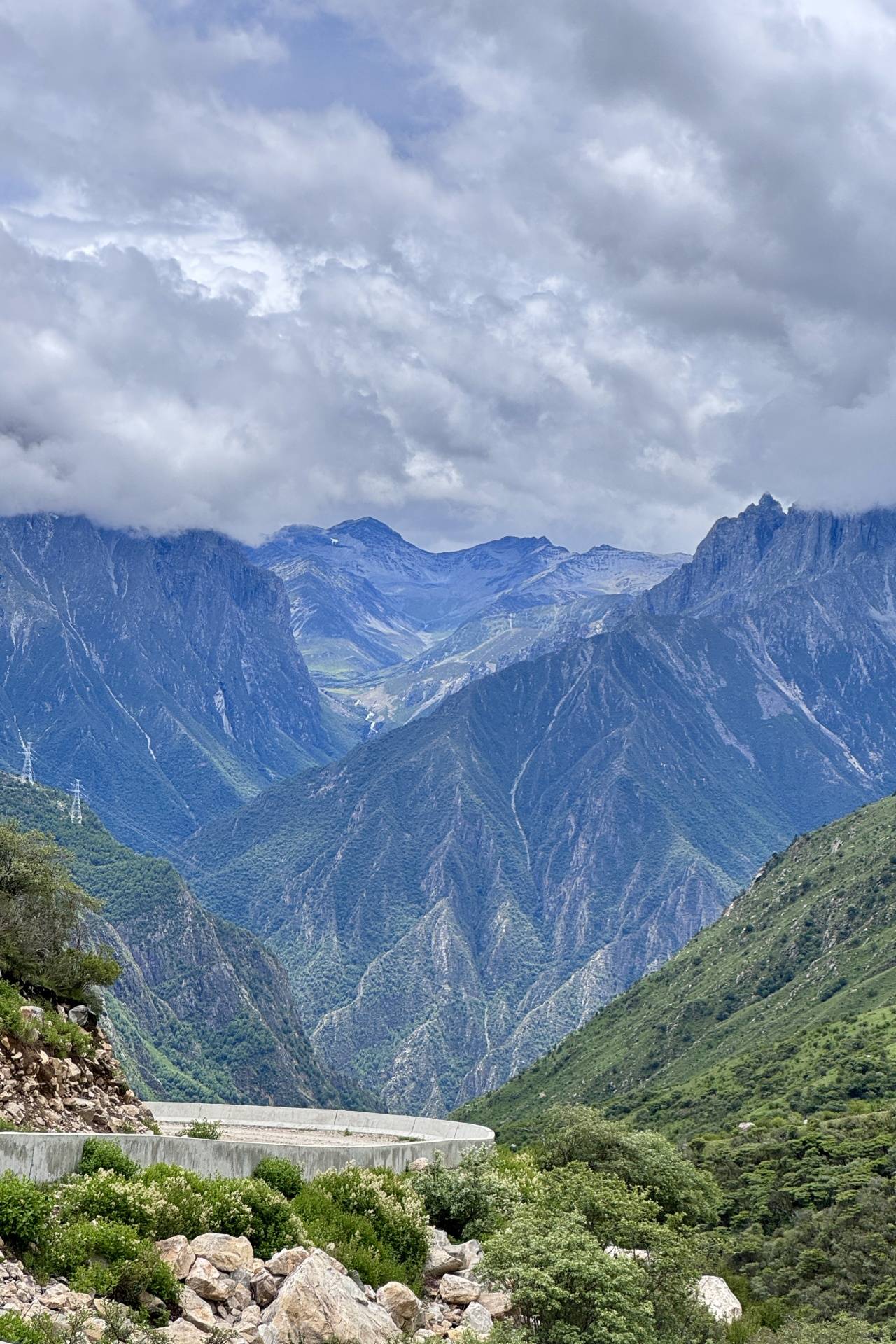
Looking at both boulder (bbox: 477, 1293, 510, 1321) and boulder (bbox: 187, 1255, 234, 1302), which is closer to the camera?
boulder (bbox: 187, 1255, 234, 1302)

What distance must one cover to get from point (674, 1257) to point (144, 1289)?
1585cm

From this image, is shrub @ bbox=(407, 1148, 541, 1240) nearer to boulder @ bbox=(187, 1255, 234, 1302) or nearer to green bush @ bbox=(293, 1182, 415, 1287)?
green bush @ bbox=(293, 1182, 415, 1287)

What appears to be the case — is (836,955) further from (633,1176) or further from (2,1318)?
(2,1318)

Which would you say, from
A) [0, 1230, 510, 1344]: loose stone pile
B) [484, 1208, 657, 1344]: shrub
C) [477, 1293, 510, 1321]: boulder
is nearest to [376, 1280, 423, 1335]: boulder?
[0, 1230, 510, 1344]: loose stone pile

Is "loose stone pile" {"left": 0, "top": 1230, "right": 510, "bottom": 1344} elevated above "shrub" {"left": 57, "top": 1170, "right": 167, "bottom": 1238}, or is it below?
below

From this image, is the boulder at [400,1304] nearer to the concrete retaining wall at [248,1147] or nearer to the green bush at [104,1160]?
the concrete retaining wall at [248,1147]

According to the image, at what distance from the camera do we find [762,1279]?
5391 centimetres

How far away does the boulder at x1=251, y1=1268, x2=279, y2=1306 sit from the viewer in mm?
25344

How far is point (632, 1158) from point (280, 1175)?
2149cm

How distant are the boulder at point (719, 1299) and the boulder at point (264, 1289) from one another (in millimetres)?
15734

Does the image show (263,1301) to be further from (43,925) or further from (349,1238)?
(43,925)

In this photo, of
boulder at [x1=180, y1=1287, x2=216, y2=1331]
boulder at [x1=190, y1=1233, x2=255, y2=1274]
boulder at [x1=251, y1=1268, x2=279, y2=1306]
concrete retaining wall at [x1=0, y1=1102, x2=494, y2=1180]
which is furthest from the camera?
concrete retaining wall at [x1=0, y1=1102, x2=494, y2=1180]

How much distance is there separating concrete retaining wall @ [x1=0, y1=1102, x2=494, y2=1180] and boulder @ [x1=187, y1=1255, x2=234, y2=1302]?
3520mm

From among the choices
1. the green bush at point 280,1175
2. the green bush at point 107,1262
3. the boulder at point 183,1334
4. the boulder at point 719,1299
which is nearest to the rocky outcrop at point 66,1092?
the green bush at point 280,1175
